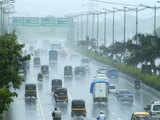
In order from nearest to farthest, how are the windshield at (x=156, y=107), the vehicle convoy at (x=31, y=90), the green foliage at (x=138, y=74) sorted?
the windshield at (x=156, y=107) < the vehicle convoy at (x=31, y=90) < the green foliage at (x=138, y=74)

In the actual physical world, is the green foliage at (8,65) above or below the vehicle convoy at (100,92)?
above

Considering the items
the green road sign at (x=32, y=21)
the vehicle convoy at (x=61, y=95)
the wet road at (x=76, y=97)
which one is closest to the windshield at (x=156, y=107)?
the wet road at (x=76, y=97)

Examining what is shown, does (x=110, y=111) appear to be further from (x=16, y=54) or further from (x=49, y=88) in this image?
(x=49, y=88)

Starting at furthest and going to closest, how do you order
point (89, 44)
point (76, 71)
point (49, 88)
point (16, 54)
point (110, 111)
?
1. point (89, 44)
2. point (76, 71)
3. point (49, 88)
4. point (110, 111)
5. point (16, 54)

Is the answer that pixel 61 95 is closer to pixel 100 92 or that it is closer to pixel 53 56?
pixel 100 92

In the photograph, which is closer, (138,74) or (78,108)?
(78,108)

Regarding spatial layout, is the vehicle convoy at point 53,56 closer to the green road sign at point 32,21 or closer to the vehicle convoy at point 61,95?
the green road sign at point 32,21

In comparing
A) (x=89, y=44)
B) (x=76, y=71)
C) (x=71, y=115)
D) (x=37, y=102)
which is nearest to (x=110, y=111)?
(x=71, y=115)

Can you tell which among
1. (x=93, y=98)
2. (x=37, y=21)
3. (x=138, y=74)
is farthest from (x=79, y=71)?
(x=37, y=21)

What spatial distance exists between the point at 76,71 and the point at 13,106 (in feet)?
131

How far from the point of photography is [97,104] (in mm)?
67750

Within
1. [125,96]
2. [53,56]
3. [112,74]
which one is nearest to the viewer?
[125,96]

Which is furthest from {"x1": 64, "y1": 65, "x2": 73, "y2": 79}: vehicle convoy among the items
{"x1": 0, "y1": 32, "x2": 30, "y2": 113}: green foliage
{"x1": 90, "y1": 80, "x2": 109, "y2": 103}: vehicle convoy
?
{"x1": 0, "y1": 32, "x2": 30, "y2": 113}: green foliage

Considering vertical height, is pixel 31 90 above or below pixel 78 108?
above
